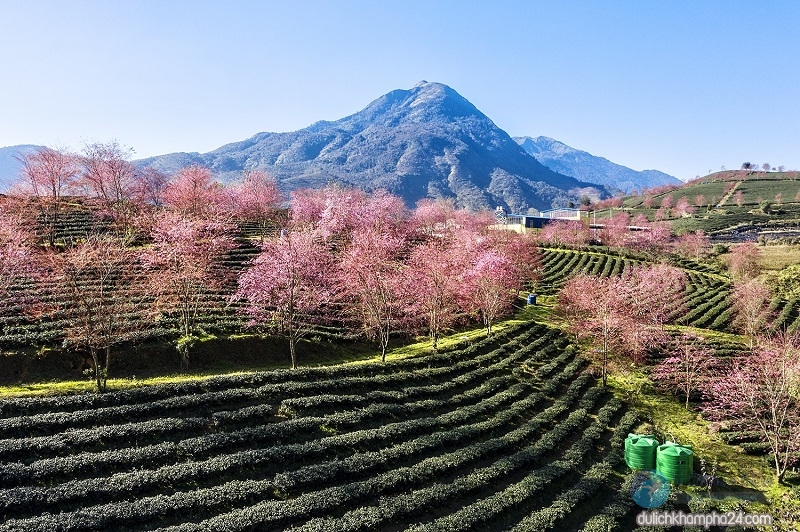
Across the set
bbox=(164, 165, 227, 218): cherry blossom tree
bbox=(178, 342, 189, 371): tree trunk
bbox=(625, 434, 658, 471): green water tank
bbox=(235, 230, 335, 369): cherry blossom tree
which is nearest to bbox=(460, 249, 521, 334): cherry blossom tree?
bbox=(235, 230, 335, 369): cherry blossom tree

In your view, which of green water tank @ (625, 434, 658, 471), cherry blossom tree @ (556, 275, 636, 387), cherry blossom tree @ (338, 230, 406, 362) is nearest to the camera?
green water tank @ (625, 434, 658, 471)

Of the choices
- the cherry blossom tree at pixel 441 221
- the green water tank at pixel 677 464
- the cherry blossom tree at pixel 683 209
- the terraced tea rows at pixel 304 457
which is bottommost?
the green water tank at pixel 677 464

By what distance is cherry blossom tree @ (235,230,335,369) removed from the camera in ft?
92.2

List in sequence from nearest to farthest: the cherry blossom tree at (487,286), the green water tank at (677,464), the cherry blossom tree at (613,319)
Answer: the green water tank at (677,464) → the cherry blossom tree at (613,319) → the cherry blossom tree at (487,286)

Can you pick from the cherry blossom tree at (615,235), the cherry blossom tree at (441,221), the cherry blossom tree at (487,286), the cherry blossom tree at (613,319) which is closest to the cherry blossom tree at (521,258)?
the cherry blossom tree at (487,286)

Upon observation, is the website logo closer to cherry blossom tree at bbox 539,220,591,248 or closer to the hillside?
cherry blossom tree at bbox 539,220,591,248

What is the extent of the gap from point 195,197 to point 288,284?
32.7m

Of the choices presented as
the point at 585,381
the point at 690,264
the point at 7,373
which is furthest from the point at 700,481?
the point at 690,264

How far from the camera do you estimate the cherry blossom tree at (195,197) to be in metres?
53.2

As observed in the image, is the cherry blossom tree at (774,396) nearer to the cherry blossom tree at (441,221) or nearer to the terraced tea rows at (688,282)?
the terraced tea rows at (688,282)

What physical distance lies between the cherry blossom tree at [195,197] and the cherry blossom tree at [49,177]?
35.6 ft

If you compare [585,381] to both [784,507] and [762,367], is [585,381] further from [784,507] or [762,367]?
[784,507]

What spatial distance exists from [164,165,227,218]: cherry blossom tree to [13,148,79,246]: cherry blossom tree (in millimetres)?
10845

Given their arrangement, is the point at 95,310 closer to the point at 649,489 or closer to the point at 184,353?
the point at 184,353
